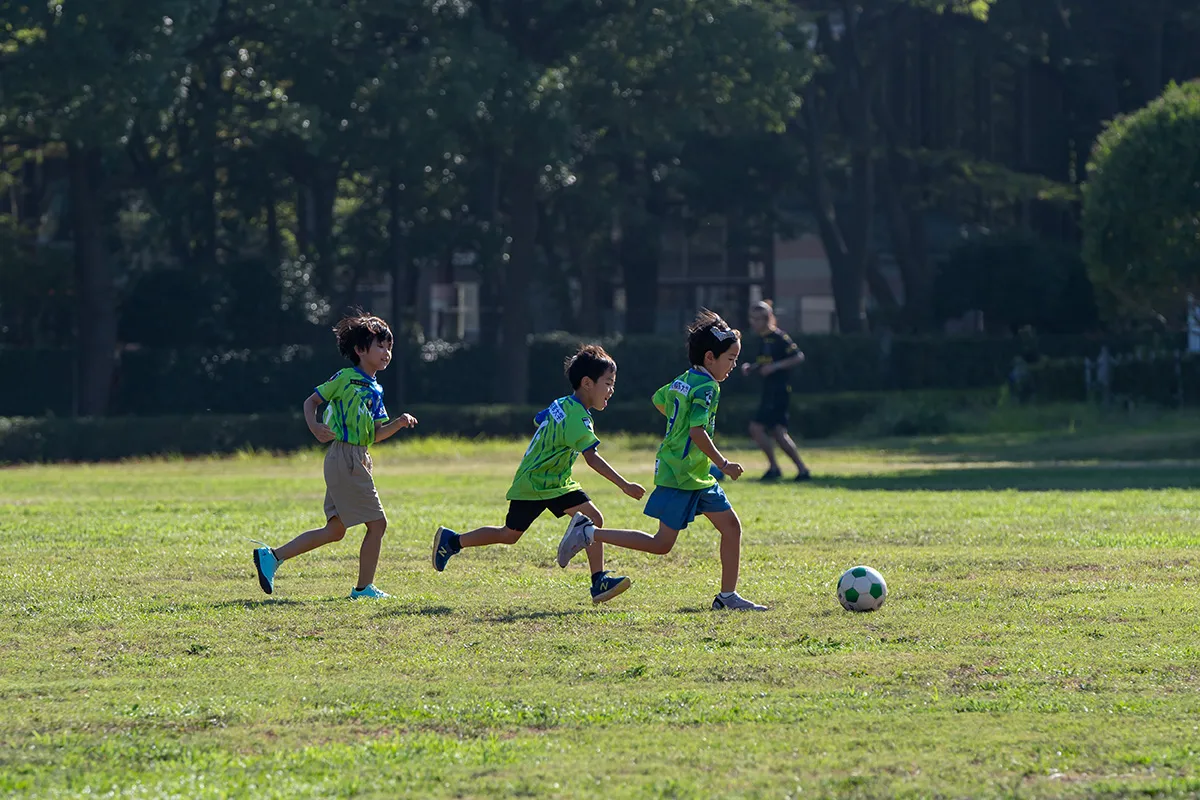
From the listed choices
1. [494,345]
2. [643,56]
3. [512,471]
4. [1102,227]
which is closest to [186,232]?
[494,345]

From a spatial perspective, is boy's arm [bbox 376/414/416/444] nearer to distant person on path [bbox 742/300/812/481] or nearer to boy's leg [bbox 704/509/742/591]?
boy's leg [bbox 704/509/742/591]

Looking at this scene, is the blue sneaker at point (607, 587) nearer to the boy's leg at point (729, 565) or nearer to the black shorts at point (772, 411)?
the boy's leg at point (729, 565)

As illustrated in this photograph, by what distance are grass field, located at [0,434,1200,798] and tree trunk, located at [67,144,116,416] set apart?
21313mm

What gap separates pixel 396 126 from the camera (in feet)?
114

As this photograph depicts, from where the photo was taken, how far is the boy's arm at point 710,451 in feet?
31.1

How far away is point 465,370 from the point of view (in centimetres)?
4122

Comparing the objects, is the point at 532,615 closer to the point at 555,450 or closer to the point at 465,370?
the point at 555,450

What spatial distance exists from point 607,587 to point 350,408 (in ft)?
5.70

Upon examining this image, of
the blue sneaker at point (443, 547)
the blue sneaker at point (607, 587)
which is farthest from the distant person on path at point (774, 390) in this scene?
the blue sneaker at point (607, 587)

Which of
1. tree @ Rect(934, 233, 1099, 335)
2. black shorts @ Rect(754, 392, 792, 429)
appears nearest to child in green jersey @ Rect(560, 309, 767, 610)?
black shorts @ Rect(754, 392, 792, 429)

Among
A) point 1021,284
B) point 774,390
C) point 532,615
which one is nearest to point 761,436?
point 774,390

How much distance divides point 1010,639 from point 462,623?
2648mm

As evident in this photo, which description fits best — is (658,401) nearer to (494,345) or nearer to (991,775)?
(991,775)

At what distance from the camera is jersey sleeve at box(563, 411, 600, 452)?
32.6 ft
